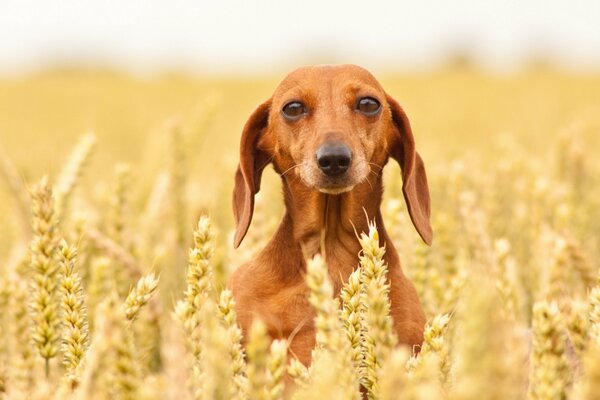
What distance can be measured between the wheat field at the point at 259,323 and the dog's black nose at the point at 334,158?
0.55 metres

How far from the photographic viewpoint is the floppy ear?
406 cm

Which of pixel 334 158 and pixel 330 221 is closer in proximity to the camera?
pixel 334 158

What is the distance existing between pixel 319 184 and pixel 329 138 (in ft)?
0.69

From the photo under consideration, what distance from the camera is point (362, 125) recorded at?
4023 mm

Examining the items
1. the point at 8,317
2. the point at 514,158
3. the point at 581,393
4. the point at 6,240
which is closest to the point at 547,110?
the point at 514,158

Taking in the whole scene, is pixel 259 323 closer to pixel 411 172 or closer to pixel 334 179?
pixel 334 179

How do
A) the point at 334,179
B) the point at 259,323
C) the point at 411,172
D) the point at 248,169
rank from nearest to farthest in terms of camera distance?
the point at 259,323 → the point at 334,179 → the point at 411,172 → the point at 248,169

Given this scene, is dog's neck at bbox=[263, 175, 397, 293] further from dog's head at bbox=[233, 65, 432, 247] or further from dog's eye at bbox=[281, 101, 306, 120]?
dog's eye at bbox=[281, 101, 306, 120]

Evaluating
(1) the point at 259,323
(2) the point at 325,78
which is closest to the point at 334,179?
(2) the point at 325,78

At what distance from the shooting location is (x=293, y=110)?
4098mm

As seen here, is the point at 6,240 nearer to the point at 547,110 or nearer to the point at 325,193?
the point at 325,193

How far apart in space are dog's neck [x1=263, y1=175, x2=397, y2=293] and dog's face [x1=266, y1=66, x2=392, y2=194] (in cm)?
13

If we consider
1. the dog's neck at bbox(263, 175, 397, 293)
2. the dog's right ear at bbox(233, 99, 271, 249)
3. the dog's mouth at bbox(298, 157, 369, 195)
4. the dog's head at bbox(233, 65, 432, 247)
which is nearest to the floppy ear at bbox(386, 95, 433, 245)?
the dog's head at bbox(233, 65, 432, 247)

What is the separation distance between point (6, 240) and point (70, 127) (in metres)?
10.9
